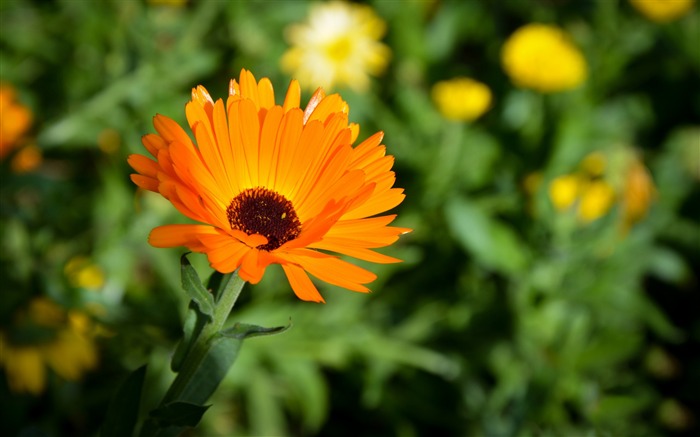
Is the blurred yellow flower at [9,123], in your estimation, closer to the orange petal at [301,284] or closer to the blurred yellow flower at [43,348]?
the blurred yellow flower at [43,348]

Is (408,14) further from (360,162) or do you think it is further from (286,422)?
(360,162)

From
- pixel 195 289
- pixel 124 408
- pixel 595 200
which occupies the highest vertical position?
pixel 195 289

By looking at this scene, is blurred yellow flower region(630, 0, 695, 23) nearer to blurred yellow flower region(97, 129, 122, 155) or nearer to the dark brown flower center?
blurred yellow flower region(97, 129, 122, 155)

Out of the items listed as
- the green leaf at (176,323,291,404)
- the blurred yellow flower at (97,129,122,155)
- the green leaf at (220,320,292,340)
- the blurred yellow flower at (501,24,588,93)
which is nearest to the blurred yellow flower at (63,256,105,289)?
the blurred yellow flower at (97,129,122,155)

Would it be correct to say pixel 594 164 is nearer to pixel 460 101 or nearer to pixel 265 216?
pixel 460 101

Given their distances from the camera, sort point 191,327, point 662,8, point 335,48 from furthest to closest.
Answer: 1. point 662,8
2. point 335,48
3. point 191,327

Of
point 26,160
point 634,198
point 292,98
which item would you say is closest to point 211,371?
point 292,98
